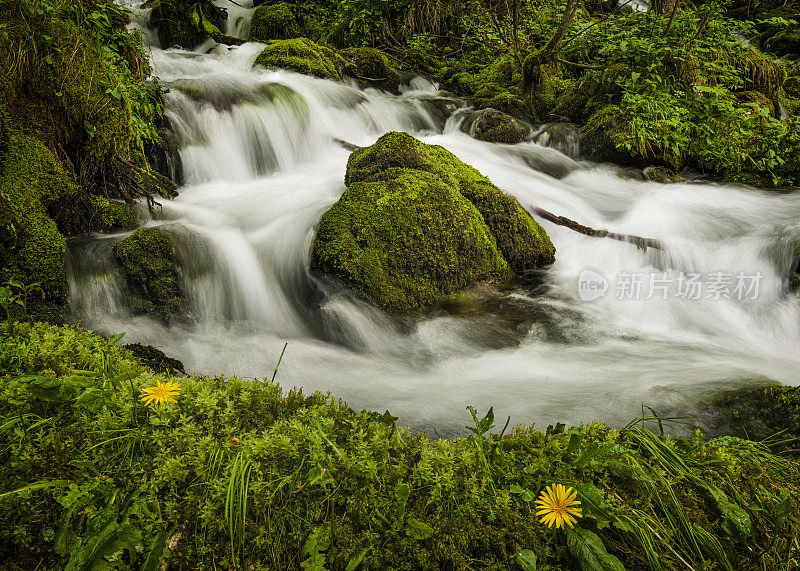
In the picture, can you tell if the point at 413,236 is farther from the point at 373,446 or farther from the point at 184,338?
the point at 373,446

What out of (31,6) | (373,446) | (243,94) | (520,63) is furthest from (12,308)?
(520,63)

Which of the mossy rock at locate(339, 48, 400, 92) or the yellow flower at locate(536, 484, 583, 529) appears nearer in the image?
the yellow flower at locate(536, 484, 583, 529)

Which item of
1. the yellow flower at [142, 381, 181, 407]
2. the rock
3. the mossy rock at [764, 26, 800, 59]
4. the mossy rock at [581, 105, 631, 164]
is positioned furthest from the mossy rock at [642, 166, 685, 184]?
the yellow flower at [142, 381, 181, 407]

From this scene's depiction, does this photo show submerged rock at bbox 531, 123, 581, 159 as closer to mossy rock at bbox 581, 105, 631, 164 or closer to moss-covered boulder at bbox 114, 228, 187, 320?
mossy rock at bbox 581, 105, 631, 164

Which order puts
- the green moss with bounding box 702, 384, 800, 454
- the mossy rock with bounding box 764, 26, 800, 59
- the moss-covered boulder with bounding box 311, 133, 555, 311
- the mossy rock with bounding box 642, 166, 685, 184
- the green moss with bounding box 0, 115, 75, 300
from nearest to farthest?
the green moss with bounding box 702, 384, 800, 454, the green moss with bounding box 0, 115, 75, 300, the moss-covered boulder with bounding box 311, 133, 555, 311, the mossy rock with bounding box 642, 166, 685, 184, the mossy rock with bounding box 764, 26, 800, 59

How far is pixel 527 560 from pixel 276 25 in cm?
1591

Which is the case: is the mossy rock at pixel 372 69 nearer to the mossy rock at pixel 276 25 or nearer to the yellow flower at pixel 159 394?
the mossy rock at pixel 276 25

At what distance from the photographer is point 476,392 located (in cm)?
339

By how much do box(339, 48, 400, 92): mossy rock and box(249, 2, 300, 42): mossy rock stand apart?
396 cm

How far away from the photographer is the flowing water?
3.51m

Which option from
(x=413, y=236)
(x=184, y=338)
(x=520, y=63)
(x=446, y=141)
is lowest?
(x=184, y=338)

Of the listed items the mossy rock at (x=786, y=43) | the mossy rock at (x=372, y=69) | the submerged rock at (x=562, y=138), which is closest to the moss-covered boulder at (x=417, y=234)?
the submerged rock at (x=562, y=138)

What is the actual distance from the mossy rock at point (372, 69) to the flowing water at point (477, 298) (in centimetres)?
328

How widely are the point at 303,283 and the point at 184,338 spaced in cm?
130
